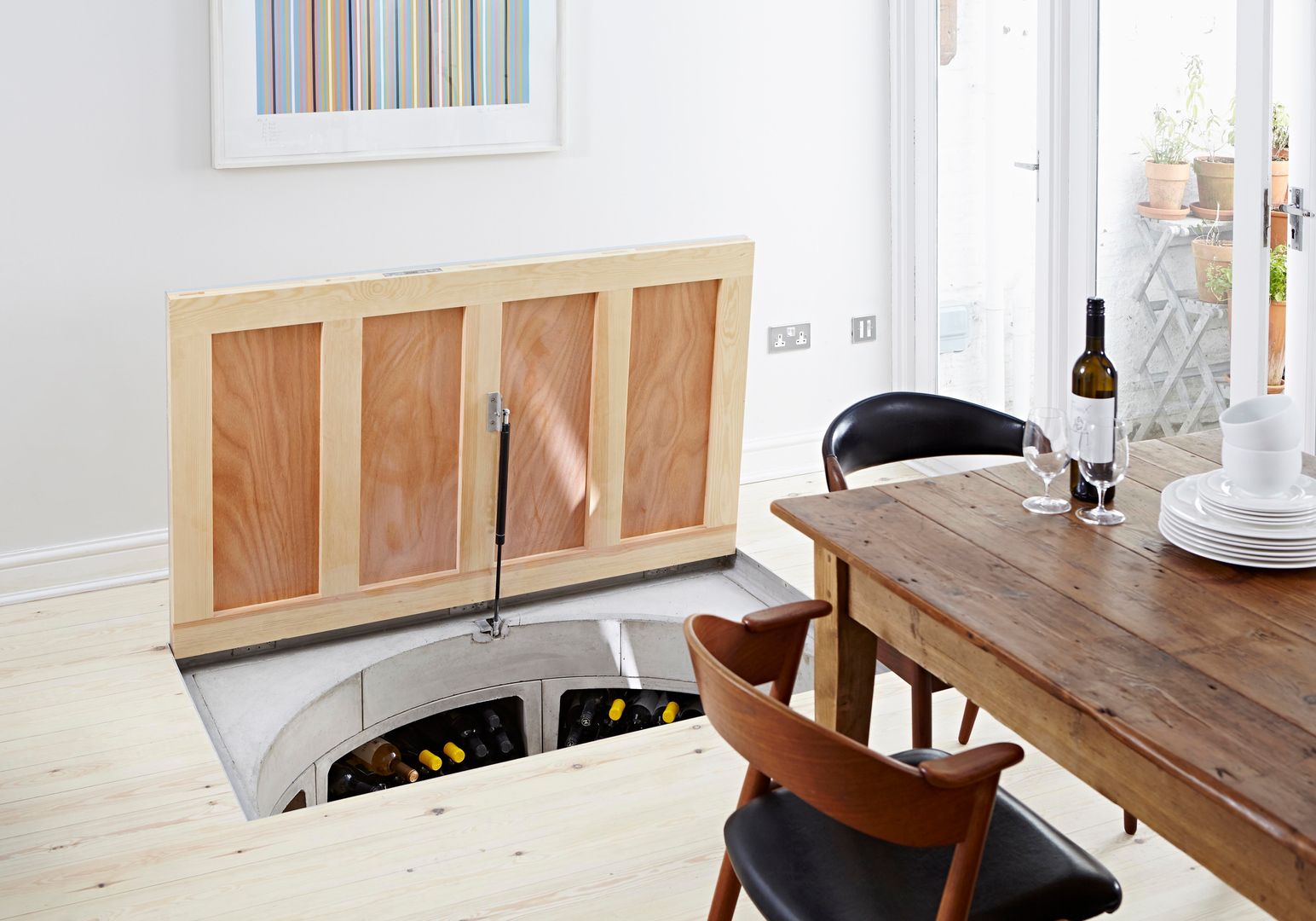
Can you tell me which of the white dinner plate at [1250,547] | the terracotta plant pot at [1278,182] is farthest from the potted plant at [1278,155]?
the white dinner plate at [1250,547]

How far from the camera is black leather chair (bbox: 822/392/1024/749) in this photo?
2.88 metres

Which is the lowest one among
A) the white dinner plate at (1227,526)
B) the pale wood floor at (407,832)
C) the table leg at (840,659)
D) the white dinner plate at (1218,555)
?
the pale wood floor at (407,832)

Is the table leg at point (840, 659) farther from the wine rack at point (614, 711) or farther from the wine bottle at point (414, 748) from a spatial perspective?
the wine bottle at point (414, 748)

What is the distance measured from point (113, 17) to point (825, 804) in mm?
3162

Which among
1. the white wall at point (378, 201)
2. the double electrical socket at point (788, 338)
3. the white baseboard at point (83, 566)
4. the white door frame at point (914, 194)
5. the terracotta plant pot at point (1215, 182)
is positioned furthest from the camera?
the double electrical socket at point (788, 338)

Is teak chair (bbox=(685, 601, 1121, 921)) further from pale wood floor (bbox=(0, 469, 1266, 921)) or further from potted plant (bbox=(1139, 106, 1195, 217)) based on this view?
potted plant (bbox=(1139, 106, 1195, 217))

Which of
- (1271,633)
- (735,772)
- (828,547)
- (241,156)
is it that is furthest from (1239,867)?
(241,156)

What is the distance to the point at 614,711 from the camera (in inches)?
146

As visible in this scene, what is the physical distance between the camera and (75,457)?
3.98m

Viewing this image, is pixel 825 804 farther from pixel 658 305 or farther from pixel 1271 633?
pixel 658 305

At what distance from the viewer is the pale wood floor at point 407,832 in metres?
2.51

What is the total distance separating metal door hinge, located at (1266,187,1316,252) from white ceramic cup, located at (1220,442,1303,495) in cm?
162

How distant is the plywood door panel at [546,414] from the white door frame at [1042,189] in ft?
5.20

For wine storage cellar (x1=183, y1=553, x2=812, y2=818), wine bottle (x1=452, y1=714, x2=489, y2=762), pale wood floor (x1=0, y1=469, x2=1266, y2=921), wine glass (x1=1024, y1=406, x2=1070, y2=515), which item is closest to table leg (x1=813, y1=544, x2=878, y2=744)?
wine glass (x1=1024, y1=406, x2=1070, y2=515)
